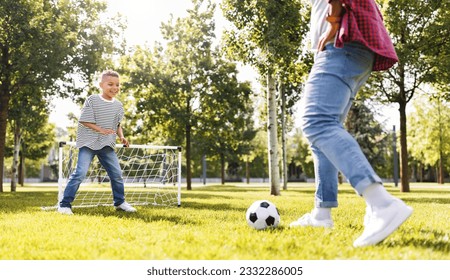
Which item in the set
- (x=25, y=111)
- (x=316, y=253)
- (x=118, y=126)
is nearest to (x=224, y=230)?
(x=316, y=253)

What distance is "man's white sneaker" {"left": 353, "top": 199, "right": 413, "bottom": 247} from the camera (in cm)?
316

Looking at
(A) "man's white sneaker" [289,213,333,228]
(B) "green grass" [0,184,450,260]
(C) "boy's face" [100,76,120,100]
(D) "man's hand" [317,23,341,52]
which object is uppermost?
(C) "boy's face" [100,76,120,100]

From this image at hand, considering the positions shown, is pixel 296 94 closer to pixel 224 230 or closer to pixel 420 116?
pixel 420 116

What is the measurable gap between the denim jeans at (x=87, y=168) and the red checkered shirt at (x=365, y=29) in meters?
4.95

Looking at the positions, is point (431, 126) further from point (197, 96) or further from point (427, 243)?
point (427, 243)

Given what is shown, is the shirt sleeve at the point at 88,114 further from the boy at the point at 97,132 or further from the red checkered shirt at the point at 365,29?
the red checkered shirt at the point at 365,29

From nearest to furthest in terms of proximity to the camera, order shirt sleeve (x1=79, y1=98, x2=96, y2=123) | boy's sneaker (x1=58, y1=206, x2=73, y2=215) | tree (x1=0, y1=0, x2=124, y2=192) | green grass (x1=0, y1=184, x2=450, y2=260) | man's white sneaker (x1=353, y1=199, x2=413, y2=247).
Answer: green grass (x1=0, y1=184, x2=450, y2=260) < man's white sneaker (x1=353, y1=199, x2=413, y2=247) < boy's sneaker (x1=58, y1=206, x2=73, y2=215) < shirt sleeve (x1=79, y1=98, x2=96, y2=123) < tree (x1=0, y1=0, x2=124, y2=192)

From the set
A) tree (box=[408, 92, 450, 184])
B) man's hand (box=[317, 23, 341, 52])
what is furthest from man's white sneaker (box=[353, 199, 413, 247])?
tree (box=[408, 92, 450, 184])

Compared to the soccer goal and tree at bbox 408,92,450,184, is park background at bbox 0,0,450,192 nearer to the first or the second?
the soccer goal

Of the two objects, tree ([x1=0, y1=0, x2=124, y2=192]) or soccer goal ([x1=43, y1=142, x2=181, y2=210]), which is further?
tree ([x1=0, y1=0, x2=124, y2=192])

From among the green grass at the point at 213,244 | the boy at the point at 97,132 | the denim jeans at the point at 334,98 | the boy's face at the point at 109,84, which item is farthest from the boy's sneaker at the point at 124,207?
the denim jeans at the point at 334,98

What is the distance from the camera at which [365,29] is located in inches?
135

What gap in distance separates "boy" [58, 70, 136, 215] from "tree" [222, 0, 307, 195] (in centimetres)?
934
